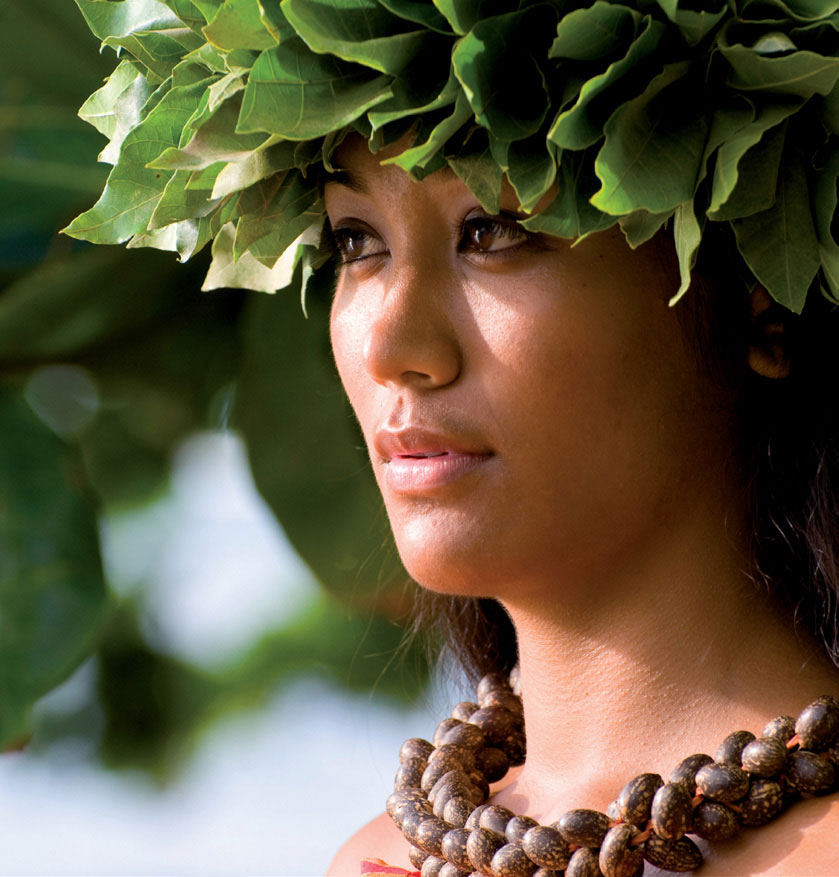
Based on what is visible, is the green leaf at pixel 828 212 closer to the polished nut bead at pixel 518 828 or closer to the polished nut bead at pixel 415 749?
the polished nut bead at pixel 518 828

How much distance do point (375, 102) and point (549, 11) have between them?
5.7 inches

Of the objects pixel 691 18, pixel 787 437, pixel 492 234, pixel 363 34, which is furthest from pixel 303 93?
pixel 787 437

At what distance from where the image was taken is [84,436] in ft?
6.27

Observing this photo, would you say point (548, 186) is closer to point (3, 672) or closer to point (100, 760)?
point (3, 672)

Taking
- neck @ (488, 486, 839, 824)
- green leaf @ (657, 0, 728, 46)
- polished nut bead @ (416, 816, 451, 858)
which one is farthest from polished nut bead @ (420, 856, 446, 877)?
green leaf @ (657, 0, 728, 46)

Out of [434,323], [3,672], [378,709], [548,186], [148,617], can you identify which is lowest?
[378,709]

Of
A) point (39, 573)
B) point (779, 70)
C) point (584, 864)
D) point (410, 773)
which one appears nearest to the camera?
point (779, 70)

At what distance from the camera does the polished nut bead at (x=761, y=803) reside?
1.12m

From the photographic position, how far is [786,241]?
3.58 ft

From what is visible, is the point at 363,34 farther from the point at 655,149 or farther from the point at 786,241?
the point at 786,241

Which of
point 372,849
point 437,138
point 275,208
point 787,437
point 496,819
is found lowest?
point 372,849

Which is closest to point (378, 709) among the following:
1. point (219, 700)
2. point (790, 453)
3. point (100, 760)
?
point (219, 700)

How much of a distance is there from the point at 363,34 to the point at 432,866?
2.27 feet

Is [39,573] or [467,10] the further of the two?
[39,573]
